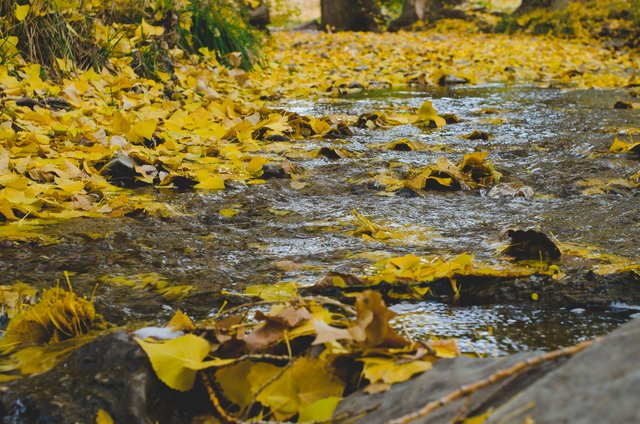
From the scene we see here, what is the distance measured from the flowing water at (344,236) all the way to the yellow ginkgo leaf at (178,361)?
1.13 feet

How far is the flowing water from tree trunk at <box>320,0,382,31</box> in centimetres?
1057

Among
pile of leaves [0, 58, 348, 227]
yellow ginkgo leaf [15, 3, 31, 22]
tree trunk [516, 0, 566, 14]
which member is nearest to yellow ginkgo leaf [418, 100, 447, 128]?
pile of leaves [0, 58, 348, 227]

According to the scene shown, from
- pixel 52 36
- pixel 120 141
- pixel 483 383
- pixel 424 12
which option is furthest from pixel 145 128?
pixel 424 12

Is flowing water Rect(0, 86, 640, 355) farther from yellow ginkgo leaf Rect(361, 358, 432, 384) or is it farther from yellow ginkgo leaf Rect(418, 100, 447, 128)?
yellow ginkgo leaf Rect(418, 100, 447, 128)

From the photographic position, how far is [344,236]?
6.05 feet

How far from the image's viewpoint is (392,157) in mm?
3018

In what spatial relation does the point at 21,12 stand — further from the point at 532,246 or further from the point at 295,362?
the point at 295,362

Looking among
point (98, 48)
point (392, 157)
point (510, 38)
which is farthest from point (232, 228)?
point (510, 38)

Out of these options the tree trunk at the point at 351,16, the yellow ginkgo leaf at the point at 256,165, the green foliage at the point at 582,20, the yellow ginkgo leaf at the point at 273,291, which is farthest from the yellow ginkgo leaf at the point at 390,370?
the tree trunk at the point at 351,16

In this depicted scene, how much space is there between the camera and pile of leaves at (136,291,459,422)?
905 mm

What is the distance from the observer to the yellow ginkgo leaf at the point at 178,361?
0.94 m

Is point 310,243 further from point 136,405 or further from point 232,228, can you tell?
point 136,405

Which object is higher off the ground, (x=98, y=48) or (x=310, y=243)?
(x=98, y=48)

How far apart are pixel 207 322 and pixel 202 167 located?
1.63 m
